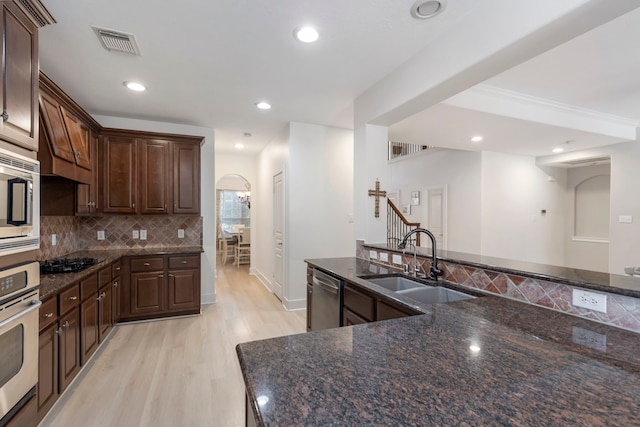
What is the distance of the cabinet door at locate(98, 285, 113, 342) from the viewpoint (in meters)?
2.92

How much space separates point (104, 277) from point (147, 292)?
756 millimetres

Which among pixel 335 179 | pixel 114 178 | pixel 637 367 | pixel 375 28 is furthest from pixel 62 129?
pixel 637 367

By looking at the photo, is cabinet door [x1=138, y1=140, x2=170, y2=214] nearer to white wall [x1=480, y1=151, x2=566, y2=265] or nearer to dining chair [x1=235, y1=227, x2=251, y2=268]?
dining chair [x1=235, y1=227, x2=251, y2=268]

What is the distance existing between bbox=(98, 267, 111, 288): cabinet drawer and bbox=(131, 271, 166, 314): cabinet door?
0.50 meters

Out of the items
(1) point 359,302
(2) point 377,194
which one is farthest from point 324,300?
(2) point 377,194

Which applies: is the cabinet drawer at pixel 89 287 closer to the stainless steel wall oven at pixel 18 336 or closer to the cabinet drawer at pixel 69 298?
the cabinet drawer at pixel 69 298

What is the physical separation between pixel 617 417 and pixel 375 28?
2.37 m

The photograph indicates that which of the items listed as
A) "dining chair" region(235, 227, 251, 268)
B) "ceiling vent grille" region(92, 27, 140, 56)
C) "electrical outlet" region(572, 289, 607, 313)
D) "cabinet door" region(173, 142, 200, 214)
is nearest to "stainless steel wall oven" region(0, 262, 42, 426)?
"ceiling vent grille" region(92, 27, 140, 56)

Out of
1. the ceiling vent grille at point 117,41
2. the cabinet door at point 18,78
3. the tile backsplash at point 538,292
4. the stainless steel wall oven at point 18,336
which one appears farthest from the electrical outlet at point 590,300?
the ceiling vent grille at point 117,41

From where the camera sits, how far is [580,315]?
1.40 m

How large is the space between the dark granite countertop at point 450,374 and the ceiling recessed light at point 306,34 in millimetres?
2067

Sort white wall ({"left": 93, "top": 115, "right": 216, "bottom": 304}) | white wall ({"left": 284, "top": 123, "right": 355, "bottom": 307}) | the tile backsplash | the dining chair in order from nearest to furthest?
the tile backsplash < white wall ({"left": 284, "top": 123, "right": 355, "bottom": 307}) < white wall ({"left": 93, "top": 115, "right": 216, "bottom": 304}) < the dining chair

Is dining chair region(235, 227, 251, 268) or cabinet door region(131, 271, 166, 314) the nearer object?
cabinet door region(131, 271, 166, 314)

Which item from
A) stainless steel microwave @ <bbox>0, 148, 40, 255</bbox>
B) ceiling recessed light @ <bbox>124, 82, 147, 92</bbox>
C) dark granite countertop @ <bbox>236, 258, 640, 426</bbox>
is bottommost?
dark granite countertop @ <bbox>236, 258, 640, 426</bbox>
